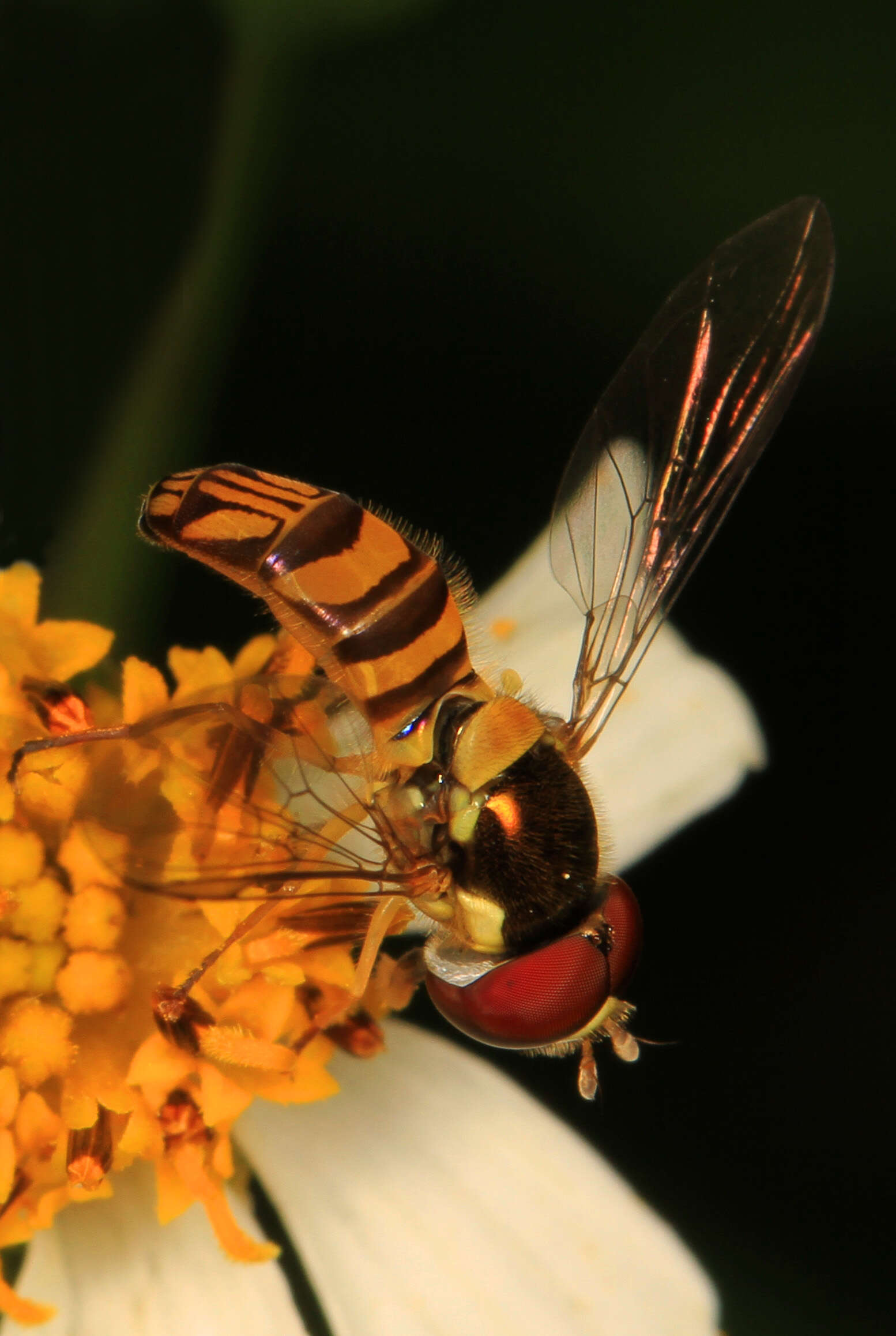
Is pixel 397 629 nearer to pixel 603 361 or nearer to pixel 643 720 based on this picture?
pixel 643 720

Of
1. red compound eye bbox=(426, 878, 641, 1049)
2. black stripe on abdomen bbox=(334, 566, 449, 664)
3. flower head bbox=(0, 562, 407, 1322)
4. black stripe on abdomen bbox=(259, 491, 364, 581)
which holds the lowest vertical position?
flower head bbox=(0, 562, 407, 1322)

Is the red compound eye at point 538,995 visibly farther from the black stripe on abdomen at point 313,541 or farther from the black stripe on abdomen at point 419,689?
the black stripe on abdomen at point 313,541

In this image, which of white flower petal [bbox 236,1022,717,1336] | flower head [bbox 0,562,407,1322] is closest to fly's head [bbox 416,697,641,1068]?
flower head [bbox 0,562,407,1322]

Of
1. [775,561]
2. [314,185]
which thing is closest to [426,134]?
[314,185]

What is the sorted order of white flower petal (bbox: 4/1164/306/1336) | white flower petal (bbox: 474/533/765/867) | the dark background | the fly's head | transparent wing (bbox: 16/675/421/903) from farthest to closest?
the dark background
white flower petal (bbox: 474/533/765/867)
white flower petal (bbox: 4/1164/306/1336)
the fly's head
transparent wing (bbox: 16/675/421/903)

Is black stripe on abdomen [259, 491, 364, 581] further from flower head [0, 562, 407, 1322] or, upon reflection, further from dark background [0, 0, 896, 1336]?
dark background [0, 0, 896, 1336]

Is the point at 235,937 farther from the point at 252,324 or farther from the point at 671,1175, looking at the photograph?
the point at 252,324

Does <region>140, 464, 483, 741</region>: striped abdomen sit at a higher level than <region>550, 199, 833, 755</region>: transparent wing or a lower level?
lower
